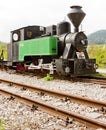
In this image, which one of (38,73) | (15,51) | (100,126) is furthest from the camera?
(15,51)

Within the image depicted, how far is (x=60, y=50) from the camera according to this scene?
1471 centimetres

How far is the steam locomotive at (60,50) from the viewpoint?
13333mm

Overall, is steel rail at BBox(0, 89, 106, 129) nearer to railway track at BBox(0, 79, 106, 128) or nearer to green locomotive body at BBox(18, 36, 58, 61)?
railway track at BBox(0, 79, 106, 128)

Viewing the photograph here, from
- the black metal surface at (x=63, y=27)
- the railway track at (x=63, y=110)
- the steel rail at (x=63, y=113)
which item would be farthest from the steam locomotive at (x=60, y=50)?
the steel rail at (x=63, y=113)

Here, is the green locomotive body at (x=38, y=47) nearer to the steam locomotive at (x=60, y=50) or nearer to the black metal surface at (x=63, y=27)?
the steam locomotive at (x=60, y=50)

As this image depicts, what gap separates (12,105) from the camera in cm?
788

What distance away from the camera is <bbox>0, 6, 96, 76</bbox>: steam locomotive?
13.3 metres

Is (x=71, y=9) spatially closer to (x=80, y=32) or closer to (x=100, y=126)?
(x=80, y=32)

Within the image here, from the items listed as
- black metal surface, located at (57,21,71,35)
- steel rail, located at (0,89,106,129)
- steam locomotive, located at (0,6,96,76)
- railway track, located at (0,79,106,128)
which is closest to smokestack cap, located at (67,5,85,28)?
steam locomotive, located at (0,6,96,76)

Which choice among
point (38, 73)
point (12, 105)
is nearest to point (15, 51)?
point (38, 73)

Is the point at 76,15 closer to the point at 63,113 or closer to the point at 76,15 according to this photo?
the point at 76,15

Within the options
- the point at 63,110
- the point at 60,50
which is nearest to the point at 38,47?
the point at 60,50

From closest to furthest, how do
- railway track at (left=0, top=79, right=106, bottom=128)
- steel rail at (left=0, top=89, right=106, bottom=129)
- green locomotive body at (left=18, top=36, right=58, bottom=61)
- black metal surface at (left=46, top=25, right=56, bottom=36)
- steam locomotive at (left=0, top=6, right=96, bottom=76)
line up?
1. steel rail at (left=0, top=89, right=106, bottom=129)
2. railway track at (left=0, top=79, right=106, bottom=128)
3. steam locomotive at (left=0, top=6, right=96, bottom=76)
4. green locomotive body at (left=18, top=36, right=58, bottom=61)
5. black metal surface at (left=46, top=25, right=56, bottom=36)

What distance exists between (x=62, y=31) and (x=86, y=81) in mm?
3470
